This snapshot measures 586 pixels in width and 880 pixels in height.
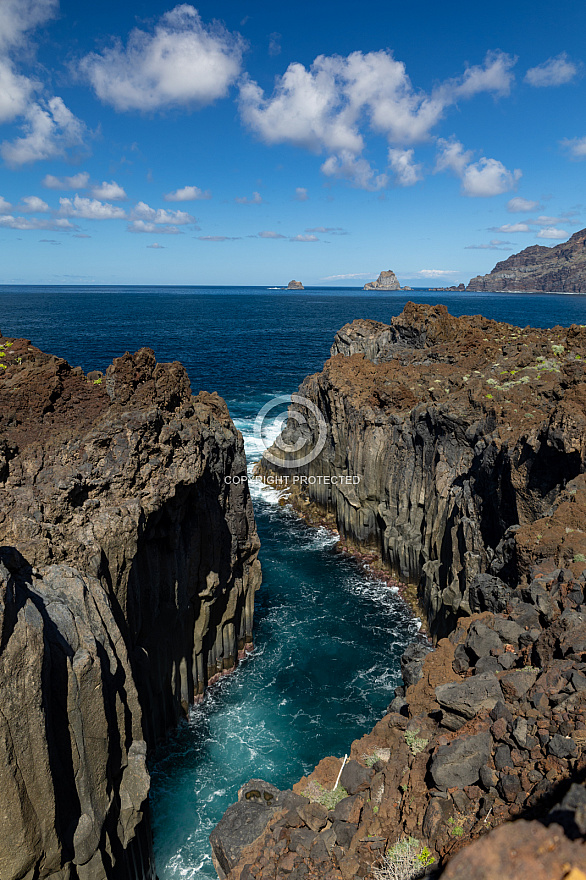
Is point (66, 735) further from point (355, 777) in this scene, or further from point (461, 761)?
point (461, 761)

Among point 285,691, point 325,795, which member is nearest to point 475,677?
point 325,795

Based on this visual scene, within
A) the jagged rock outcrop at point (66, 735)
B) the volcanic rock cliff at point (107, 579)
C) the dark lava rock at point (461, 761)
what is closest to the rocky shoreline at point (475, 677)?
the dark lava rock at point (461, 761)

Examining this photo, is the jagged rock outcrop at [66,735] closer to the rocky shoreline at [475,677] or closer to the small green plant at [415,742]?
the rocky shoreline at [475,677]

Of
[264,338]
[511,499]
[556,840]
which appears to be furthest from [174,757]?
[264,338]

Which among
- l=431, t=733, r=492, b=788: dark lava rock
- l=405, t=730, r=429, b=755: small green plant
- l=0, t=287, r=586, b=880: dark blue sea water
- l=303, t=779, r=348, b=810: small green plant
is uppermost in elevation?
l=431, t=733, r=492, b=788: dark lava rock

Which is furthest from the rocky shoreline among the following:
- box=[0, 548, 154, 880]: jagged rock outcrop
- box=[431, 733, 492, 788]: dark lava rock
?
box=[0, 548, 154, 880]: jagged rock outcrop

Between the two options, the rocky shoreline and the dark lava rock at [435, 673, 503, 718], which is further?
the dark lava rock at [435, 673, 503, 718]

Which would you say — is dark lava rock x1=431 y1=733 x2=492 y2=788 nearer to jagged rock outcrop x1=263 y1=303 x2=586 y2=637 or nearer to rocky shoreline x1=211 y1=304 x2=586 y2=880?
rocky shoreline x1=211 y1=304 x2=586 y2=880
